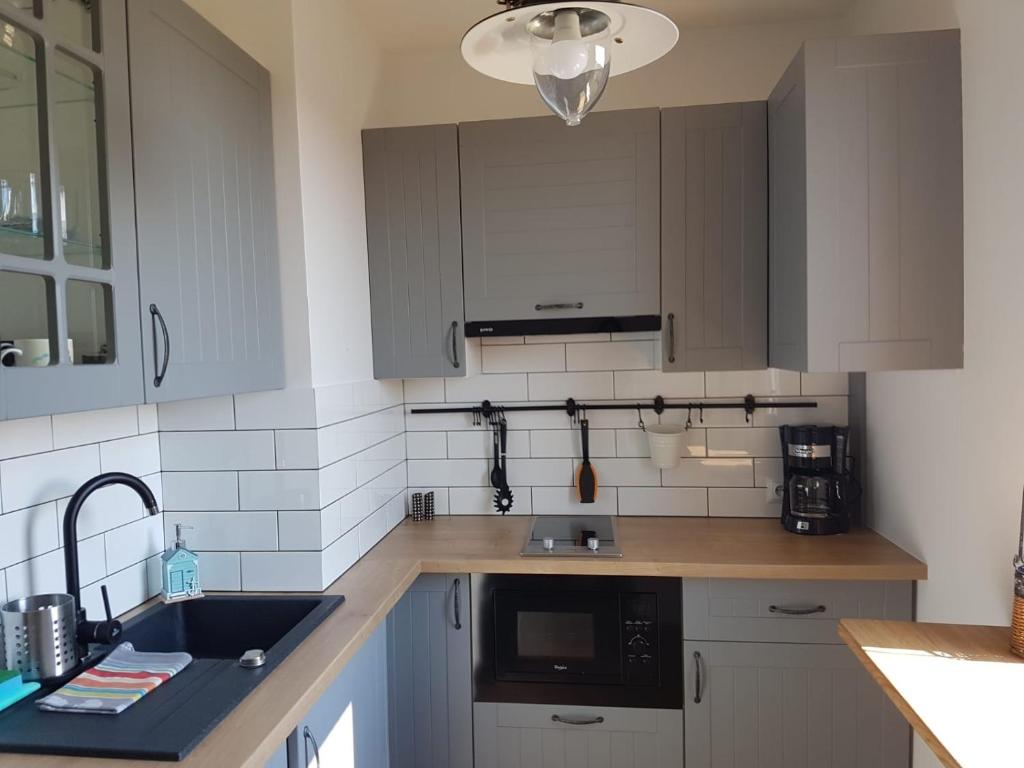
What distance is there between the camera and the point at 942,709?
3.73 ft

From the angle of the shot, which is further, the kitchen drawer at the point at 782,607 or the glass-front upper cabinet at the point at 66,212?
the kitchen drawer at the point at 782,607

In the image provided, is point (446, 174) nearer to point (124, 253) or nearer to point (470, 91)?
point (470, 91)

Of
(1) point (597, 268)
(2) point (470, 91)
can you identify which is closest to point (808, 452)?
(1) point (597, 268)

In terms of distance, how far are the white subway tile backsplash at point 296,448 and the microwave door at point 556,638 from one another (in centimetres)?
73

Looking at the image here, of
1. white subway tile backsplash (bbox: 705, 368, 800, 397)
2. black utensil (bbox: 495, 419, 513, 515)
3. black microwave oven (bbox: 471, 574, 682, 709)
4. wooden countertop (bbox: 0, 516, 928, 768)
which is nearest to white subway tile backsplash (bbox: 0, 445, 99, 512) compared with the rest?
wooden countertop (bbox: 0, 516, 928, 768)

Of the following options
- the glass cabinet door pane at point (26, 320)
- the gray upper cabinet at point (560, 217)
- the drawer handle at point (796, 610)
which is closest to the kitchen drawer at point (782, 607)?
the drawer handle at point (796, 610)

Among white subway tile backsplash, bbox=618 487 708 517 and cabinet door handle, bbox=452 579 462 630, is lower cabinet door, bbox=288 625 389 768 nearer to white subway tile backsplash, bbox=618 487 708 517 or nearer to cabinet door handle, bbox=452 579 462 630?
cabinet door handle, bbox=452 579 462 630

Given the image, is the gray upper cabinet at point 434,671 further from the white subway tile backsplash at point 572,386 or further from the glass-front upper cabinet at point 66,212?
the glass-front upper cabinet at point 66,212

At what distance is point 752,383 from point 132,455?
1951mm

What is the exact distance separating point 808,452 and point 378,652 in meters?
1.45

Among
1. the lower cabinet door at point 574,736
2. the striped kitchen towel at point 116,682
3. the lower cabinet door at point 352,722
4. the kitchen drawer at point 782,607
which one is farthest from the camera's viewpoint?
the lower cabinet door at point 574,736

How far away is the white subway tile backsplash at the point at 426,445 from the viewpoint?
261cm

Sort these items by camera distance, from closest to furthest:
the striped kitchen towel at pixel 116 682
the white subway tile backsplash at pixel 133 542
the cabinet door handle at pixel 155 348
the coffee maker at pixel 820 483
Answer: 1. the striped kitchen towel at pixel 116 682
2. the cabinet door handle at pixel 155 348
3. the white subway tile backsplash at pixel 133 542
4. the coffee maker at pixel 820 483

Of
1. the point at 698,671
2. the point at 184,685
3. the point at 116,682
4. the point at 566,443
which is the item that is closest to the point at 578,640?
the point at 698,671
